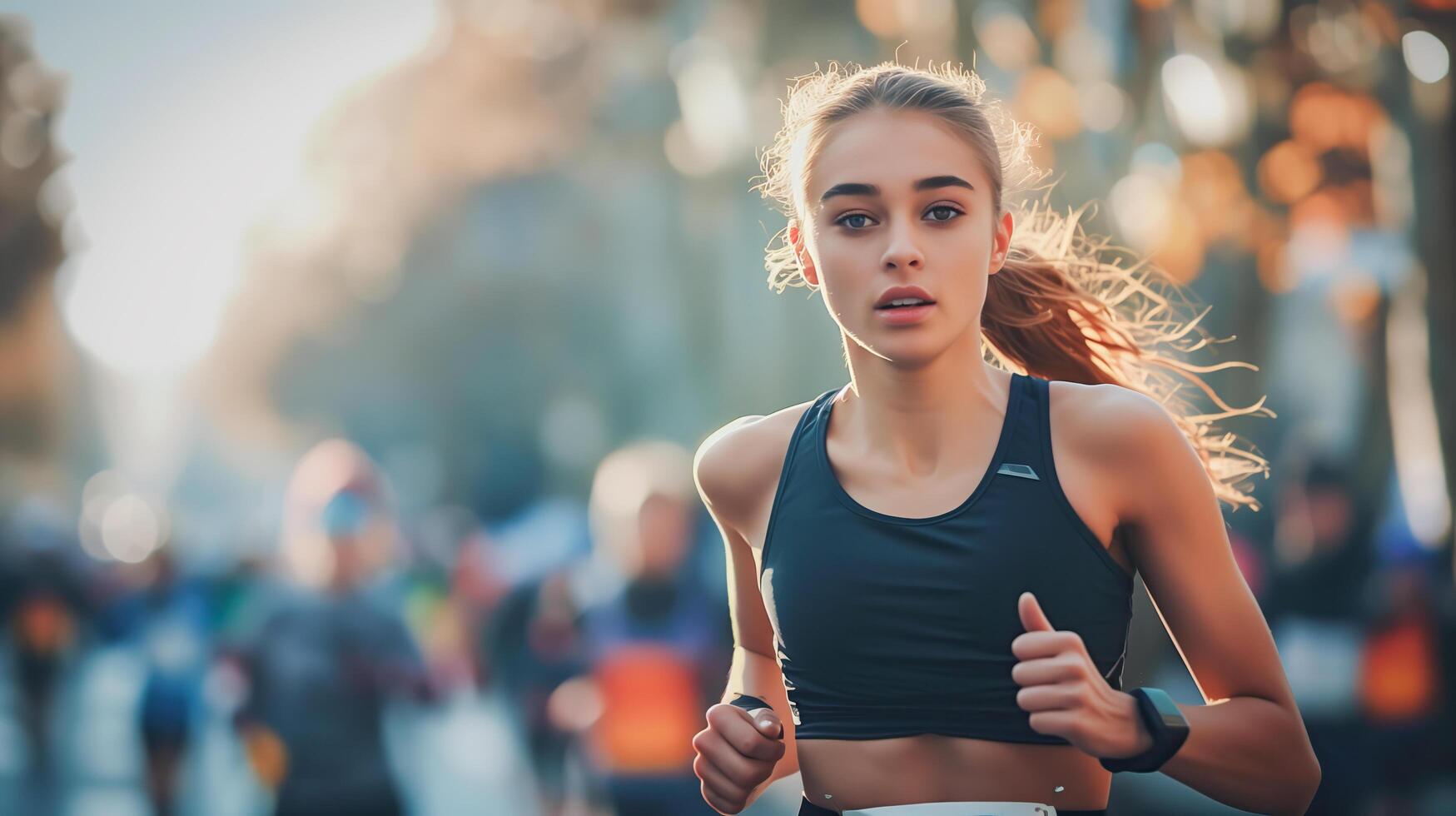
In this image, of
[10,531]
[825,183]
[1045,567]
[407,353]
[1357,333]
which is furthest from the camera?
[407,353]

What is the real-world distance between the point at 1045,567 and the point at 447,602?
853 centimetres

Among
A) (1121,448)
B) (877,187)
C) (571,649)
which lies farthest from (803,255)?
(571,649)

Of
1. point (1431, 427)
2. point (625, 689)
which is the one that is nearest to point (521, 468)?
point (1431, 427)

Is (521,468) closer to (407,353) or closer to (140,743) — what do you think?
(407,353)

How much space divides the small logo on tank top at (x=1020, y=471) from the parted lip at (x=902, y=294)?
27cm

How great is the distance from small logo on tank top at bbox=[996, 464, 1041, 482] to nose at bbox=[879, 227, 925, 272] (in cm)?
32

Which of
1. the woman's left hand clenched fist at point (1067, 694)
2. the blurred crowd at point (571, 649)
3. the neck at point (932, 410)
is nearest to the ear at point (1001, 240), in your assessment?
A: the neck at point (932, 410)

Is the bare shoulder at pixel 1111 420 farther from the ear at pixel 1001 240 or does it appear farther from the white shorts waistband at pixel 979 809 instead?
the white shorts waistband at pixel 979 809

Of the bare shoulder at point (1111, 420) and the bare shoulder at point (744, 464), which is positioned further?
the bare shoulder at point (744, 464)

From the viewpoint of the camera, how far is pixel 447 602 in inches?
391

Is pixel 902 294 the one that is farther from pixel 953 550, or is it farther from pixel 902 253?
pixel 953 550

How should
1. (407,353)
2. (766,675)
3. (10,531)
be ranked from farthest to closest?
1. (407,353)
2. (10,531)
3. (766,675)

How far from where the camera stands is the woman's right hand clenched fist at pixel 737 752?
77.2 inches

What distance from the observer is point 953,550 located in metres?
1.92
